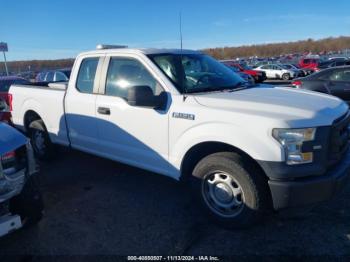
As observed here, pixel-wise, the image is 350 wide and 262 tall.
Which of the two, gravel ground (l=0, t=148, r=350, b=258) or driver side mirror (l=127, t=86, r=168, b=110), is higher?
driver side mirror (l=127, t=86, r=168, b=110)

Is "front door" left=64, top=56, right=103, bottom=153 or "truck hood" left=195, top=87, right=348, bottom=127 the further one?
"front door" left=64, top=56, right=103, bottom=153

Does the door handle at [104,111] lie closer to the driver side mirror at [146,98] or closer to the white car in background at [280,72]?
the driver side mirror at [146,98]

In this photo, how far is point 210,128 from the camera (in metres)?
3.29

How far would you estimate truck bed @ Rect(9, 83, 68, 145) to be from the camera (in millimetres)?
5180

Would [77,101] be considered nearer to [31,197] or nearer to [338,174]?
[31,197]

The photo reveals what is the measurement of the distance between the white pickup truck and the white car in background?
2589 cm

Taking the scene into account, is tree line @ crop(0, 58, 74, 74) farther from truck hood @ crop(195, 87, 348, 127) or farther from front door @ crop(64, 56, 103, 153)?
truck hood @ crop(195, 87, 348, 127)

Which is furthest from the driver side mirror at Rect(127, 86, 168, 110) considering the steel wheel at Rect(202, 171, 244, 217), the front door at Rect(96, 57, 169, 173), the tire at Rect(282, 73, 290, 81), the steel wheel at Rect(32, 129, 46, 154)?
the tire at Rect(282, 73, 290, 81)

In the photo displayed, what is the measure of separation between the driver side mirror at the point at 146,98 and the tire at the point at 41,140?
9.02ft

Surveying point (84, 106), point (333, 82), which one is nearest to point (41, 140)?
point (84, 106)

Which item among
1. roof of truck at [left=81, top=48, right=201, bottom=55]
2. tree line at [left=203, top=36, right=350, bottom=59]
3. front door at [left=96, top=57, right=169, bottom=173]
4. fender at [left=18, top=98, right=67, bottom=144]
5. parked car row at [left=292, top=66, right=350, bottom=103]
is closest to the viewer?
front door at [left=96, top=57, right=169, bottom=173]

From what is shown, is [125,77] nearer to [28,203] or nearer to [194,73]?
[194,73]

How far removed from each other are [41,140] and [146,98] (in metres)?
3.20

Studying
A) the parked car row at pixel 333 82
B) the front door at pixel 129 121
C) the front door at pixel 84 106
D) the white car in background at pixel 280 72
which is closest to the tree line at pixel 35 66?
the white car in background at pixel 280 72
